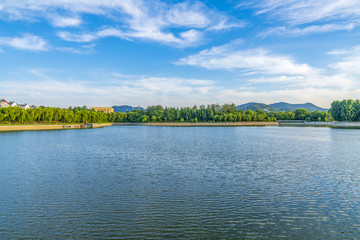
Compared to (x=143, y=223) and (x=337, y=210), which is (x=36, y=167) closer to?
(x=143, y=223)

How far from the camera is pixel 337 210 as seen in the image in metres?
11.4

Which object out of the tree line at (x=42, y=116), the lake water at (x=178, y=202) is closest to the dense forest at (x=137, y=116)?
the tree line at (x=42, y=116)

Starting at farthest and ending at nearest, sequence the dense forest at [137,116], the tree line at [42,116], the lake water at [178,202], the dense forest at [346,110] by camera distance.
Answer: the dense forest at [346,110] → the dense forest at [137,116] → the tree line at [42,116] → the lake water at [178,202]

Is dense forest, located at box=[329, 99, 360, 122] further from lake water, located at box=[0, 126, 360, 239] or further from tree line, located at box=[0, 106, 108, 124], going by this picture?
lake water, located at box=[0, 126, 360, 239]

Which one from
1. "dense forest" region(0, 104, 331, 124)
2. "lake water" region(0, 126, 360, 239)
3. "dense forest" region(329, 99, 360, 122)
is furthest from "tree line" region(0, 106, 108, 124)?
"dense forest" region(329, 99, 360, 122)

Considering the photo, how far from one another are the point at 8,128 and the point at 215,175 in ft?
262

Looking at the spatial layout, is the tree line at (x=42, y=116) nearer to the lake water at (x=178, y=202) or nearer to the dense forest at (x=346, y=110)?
the lake water at (x=178, y=202)

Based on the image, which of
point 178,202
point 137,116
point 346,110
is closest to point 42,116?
point 137,116

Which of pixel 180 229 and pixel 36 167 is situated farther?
pixel 36 167

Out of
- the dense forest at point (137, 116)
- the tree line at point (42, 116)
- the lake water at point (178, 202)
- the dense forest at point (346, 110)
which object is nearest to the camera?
the lake water at point (178, 202)

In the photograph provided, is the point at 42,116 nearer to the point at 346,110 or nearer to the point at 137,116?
the point at 137,116

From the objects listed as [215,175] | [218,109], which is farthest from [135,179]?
[218,109]

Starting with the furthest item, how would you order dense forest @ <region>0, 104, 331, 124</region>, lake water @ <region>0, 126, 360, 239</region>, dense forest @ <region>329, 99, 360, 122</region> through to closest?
dense forest @ <region>329, 99, 360, 122</region>
dense forest @ <region>0, 104, 331, 124</region>
lake water @ <region>0, 126, 360, 239</region>

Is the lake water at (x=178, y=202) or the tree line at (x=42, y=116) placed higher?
the tree line at (x=42, y=116)
